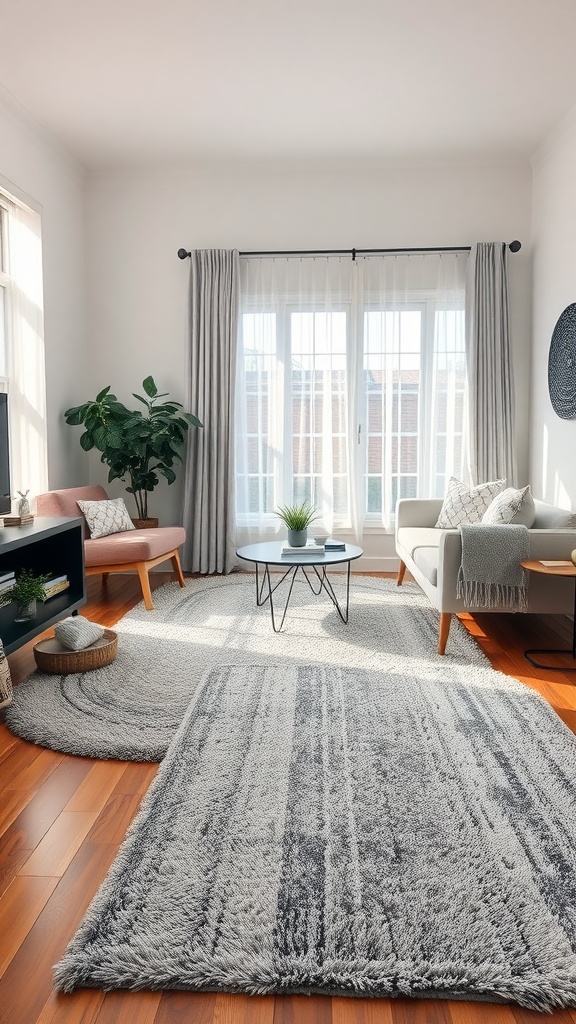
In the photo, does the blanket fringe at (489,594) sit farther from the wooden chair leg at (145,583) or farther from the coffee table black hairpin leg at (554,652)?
the wooden chair leg at (145,583)

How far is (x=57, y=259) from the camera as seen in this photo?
4828 mm

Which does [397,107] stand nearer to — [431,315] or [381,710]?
[431,315]

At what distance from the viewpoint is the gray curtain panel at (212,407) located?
5.16 meters

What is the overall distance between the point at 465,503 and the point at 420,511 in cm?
39

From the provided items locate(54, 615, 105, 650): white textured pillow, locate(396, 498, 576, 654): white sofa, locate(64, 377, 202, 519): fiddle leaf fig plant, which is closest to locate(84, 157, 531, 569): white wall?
locate(64, 377, 202, 519): fiddle leaf fig plant

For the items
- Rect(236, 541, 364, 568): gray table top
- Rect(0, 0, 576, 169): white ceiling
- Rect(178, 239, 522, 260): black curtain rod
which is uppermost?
Rect(0, 0, 576, 169): white ceiling

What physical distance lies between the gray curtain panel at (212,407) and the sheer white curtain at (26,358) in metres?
1.08

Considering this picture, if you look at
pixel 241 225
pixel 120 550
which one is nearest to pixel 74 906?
pixel 120 550

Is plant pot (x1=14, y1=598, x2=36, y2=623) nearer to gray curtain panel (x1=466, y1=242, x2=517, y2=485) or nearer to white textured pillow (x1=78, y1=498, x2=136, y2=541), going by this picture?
white textured pillow (x1=78, y1=498, x2=136, y2=541)

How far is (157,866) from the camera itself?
1627 millimetres

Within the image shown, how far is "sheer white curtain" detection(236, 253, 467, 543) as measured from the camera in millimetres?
5141

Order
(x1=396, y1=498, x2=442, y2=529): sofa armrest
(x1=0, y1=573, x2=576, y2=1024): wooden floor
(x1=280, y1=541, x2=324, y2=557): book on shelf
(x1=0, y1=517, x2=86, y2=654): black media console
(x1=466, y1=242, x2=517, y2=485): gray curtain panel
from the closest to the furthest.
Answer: (x1=0, y1=573, x2=576, y2=1024): wooden floor → (x1=0, y1=517, x2=86, y2=654): black media console → (x1=280, y1=541, x2=324, y2=557): book on shelf → (x1=396, y1=498, x2=442, y2=529): sofa armrest → (x1=466, y1=242, x2=517, y2=485): gray curtain panel

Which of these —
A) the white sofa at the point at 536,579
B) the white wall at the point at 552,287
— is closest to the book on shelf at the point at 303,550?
the white sofa at the point at 536,579

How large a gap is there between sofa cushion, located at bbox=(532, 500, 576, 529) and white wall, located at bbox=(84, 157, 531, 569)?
1468 millimetres
